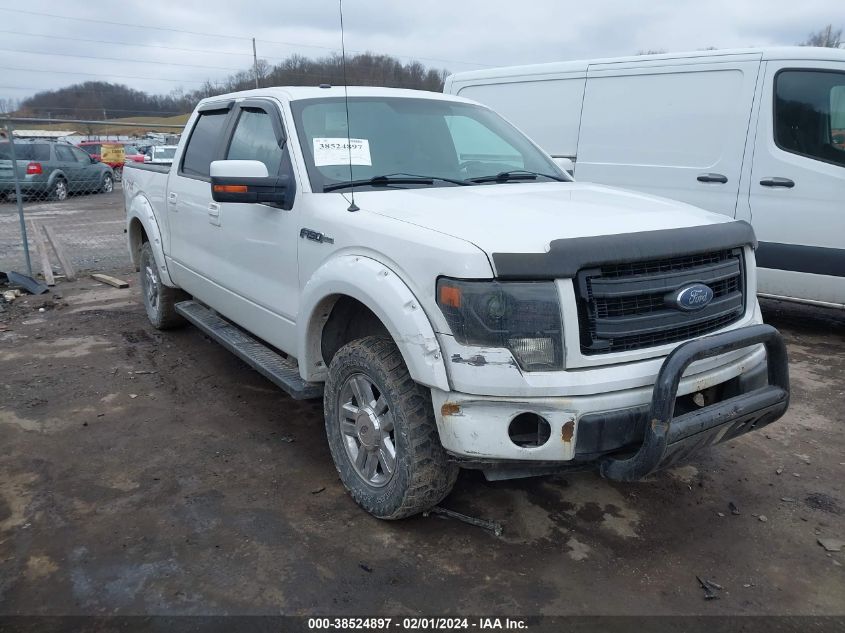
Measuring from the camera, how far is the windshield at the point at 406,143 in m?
3.54

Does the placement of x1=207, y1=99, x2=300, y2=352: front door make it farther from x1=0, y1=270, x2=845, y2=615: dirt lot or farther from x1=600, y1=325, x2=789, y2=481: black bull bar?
x1=600, y1=325, x2=789, y2=481: black bull bar

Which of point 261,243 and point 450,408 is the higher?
point 261,243

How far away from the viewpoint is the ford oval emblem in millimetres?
2686

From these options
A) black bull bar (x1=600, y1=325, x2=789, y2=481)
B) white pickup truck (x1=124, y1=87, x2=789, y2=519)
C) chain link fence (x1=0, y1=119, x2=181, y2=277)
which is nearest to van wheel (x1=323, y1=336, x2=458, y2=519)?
white pickup truck (x1=124, y1=87, x2=789, y2=519)

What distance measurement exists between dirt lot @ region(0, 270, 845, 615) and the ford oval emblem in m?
1.08

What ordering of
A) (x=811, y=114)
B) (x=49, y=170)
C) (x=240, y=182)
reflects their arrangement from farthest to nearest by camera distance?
(x=49, y=170)
(x=811, y=114)
(x=240, y=182)

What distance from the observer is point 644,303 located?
265cm

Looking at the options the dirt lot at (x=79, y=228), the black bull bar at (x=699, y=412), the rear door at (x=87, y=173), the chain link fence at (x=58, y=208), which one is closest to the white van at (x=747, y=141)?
the black bull bar at (x=699, y=412)

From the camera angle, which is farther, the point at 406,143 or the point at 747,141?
the point at 747,141

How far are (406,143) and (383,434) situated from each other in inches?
66.1

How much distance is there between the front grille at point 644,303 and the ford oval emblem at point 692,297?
1.0 inches

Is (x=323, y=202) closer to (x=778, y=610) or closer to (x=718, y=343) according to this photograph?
(x=718, y=343)

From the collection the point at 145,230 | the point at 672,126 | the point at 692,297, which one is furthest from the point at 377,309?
the point at 672,126

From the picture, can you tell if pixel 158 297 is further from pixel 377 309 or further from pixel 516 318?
pixel 516 318
